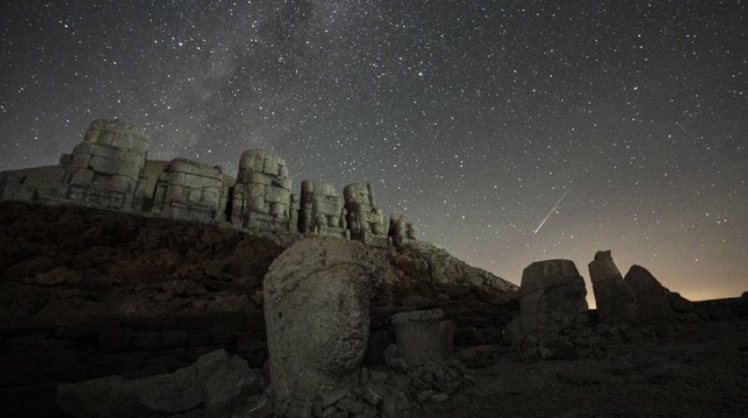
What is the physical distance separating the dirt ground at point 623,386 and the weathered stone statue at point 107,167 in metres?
12.8

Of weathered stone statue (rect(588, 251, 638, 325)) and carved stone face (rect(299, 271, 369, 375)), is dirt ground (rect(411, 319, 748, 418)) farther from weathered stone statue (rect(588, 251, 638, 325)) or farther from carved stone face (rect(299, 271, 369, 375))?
weathered stone statue (rect(588, 251, 638, 325))

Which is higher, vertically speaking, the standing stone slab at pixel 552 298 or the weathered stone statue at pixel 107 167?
the weathered stone statue at pixel 107 167

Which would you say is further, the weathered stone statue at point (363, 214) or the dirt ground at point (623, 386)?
the weathered stone statue at point (363, 214)

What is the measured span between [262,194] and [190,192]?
2780 millimetres

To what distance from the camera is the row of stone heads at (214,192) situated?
12.4 m

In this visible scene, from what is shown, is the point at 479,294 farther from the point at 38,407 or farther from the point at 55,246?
the point at 55,246

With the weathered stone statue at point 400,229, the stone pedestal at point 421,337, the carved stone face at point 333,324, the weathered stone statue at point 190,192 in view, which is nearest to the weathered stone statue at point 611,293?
the stone pedestal at point 421,337

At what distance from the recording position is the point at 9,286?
636 centimetres

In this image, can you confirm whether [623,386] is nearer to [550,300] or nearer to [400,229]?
[550,300]

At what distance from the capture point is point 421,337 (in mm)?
5207

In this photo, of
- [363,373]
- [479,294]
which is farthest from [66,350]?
[479,294]

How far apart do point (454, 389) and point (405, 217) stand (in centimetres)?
1496

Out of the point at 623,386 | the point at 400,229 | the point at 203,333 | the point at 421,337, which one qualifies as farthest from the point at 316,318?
the point at 400,229

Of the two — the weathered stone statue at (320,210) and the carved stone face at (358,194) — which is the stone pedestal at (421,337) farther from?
the carved stone face at (358,194)
